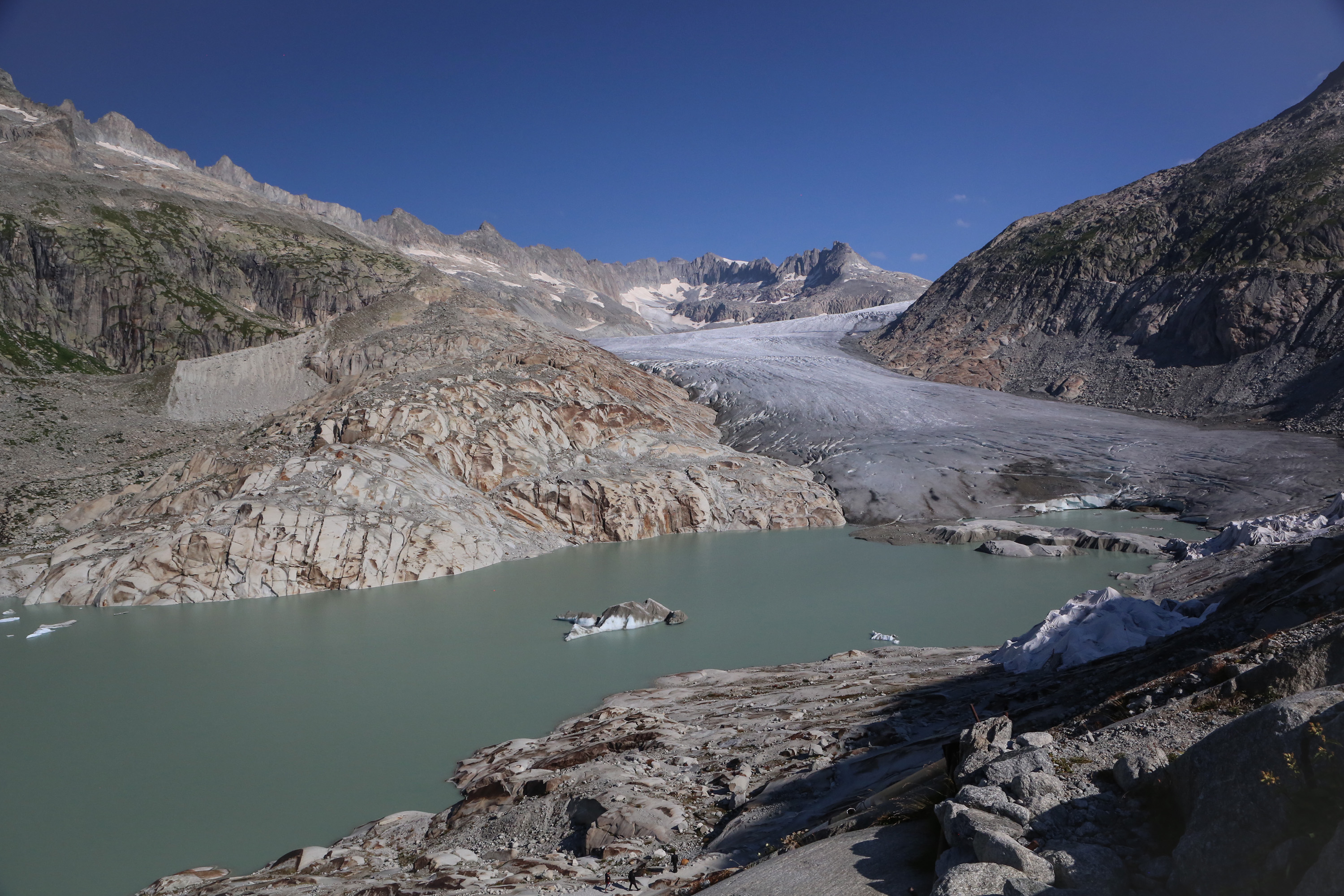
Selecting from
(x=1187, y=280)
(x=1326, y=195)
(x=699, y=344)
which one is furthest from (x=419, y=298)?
(x=1326, y=195)

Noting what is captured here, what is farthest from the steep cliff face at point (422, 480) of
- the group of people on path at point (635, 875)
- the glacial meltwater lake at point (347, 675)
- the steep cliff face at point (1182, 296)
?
the steep cliff face at point (1182, 296)

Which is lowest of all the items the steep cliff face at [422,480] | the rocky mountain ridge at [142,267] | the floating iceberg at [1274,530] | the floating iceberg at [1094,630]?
the floating iceberg at [1274,530]

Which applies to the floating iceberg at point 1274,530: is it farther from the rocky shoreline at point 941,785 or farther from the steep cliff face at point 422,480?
the steep cliff face at point 422,480

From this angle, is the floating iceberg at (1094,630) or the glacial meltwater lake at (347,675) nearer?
the glacial meltwater lake at (347,675)

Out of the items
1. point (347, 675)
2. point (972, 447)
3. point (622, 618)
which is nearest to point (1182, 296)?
point (972, 447)

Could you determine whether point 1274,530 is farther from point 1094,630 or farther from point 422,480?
point 422,480

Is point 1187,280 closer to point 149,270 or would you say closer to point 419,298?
point 419,298
